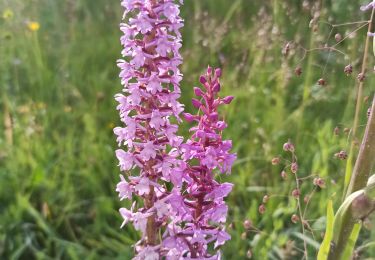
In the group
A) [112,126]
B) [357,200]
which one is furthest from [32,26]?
[357,200]

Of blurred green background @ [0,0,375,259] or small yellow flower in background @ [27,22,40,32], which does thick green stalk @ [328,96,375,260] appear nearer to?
blurred green background @ [0,0,375,259]

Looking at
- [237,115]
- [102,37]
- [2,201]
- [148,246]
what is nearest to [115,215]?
[2,201]

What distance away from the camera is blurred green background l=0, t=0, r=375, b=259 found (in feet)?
7.06

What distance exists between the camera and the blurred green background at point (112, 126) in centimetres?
215

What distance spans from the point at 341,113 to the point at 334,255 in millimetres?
1563

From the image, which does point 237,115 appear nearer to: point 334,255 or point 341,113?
point 341,113

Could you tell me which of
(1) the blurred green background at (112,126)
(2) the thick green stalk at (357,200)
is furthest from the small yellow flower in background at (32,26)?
(2) the thick green stalk at (357,200)

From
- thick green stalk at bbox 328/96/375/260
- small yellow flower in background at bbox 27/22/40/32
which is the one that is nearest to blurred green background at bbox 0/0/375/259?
small yellow flower in background at bbox 27/22/40/32

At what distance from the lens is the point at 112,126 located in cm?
283

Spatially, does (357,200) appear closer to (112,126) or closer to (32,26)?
(112,126)

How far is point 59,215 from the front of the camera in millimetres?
2369

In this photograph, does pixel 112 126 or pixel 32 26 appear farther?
pixel 32 26

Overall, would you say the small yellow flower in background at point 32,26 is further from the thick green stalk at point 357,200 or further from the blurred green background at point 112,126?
the thick green stalk at point 357,200

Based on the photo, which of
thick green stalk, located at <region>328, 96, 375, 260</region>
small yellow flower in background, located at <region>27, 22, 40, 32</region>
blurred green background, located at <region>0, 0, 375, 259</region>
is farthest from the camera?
small yellow flower in background, located at <region>27, 22, 40, 32</region>
